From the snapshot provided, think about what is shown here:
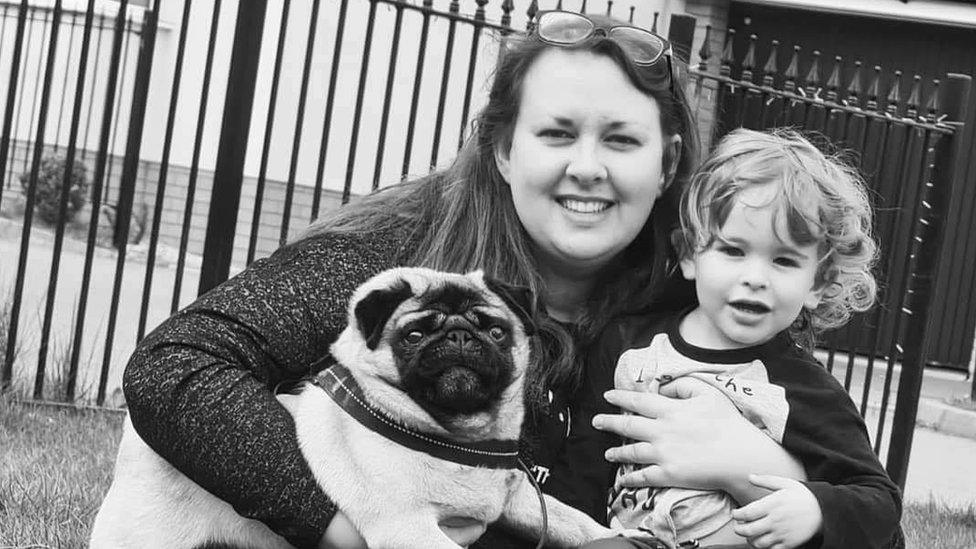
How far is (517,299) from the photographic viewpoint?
2498mm

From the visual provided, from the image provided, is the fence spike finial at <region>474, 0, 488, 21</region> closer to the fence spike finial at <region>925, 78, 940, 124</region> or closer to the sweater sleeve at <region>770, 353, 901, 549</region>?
the fence spike finial at <region>925, 78, 940, 124</region>

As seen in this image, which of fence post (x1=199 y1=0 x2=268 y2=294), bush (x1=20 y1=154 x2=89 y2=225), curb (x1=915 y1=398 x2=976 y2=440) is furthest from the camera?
bush (x1=20 y1=154 x2=89 y2=225)

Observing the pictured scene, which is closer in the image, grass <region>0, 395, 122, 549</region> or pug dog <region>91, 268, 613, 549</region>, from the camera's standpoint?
pug dog <region>91, 268, 613, 549</region>

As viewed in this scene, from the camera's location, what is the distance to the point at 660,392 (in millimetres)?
2846

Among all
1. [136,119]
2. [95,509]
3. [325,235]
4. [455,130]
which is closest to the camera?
[325,235]

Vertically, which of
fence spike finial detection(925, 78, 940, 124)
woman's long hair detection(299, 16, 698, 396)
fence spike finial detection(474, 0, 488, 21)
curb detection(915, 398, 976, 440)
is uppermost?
fence spike finial detection(474, 0, 488, 21)

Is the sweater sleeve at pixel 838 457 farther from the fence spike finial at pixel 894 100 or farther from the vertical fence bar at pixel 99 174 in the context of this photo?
the fence spike finial at pixel 894 100

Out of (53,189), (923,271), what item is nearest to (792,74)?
(923,271)

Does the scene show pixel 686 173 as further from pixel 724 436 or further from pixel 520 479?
pixel 520 479

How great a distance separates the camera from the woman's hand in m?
2.64

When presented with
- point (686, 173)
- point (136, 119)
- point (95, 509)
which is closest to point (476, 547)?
point (686, 173)

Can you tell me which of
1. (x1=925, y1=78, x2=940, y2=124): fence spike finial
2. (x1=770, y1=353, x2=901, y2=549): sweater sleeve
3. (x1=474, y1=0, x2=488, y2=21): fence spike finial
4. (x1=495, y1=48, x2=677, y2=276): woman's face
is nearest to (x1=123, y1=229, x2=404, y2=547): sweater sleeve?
(x1=495, y1=48, x2=677, y2=276): woman's face

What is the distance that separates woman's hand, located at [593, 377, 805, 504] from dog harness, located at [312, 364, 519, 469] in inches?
17.0

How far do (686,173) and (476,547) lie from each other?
117cm
